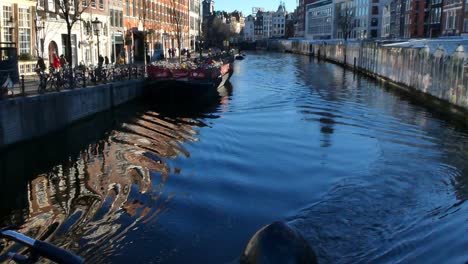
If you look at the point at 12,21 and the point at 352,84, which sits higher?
Result: the point at 12,21

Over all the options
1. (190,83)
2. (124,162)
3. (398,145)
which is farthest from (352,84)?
(124,162)

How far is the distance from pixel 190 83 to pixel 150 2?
3308cm

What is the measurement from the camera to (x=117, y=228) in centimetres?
1102

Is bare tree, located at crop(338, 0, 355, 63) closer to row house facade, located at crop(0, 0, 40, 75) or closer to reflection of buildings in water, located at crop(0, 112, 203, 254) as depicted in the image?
row house facade, located at crop(0, 0, 40, 75)

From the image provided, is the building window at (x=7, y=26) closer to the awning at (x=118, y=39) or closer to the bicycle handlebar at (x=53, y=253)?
the awning at (x=118, y=39)

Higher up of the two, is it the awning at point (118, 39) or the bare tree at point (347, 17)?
the bare tree at point (347, 17)

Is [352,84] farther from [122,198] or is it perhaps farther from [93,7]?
→ [122,198]

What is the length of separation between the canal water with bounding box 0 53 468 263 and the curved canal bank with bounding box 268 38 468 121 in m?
3.51

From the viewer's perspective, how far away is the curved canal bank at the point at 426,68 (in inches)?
1102

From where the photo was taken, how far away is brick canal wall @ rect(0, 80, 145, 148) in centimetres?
1848

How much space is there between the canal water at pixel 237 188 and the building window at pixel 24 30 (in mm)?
9958

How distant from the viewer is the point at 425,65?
35438mm

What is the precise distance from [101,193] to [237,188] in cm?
362

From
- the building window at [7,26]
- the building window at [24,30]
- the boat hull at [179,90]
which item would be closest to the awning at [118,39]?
the boat hull at [179,90]
